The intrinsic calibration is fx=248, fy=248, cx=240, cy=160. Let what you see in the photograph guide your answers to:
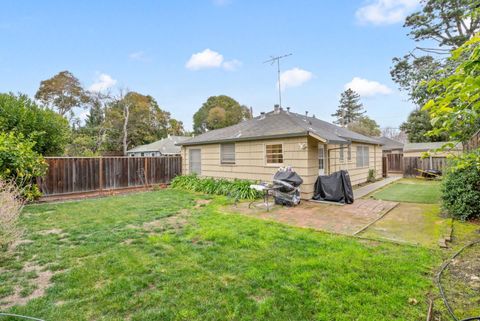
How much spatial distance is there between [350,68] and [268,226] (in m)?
12.2

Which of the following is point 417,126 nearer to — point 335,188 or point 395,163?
point 395,163

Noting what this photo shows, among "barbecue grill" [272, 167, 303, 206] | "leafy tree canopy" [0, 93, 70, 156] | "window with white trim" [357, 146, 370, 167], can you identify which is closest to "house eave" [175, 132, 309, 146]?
"barbecue grill" [272, 167, 303, 206]

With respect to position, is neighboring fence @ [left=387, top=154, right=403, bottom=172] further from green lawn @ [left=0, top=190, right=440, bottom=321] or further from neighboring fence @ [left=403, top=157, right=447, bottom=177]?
green lawn @ [left=0, top=190, right=440, bottom=321]

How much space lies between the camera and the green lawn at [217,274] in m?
2.44

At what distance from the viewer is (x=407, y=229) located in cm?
496

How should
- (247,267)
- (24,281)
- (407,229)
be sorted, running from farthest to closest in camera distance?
(407,229)
(247,267)
(24,281)

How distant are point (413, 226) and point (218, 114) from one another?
32.1m

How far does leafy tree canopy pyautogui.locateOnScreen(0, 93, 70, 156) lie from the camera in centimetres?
873

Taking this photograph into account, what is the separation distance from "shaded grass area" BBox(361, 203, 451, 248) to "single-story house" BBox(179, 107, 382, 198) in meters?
2.74

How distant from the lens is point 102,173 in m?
10.8

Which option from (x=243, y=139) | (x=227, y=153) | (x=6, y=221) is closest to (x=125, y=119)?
(x=227, y=153)

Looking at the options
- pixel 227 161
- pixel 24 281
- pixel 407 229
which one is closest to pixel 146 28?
pixel 227 161

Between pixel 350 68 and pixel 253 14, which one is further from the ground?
pixel 253 14

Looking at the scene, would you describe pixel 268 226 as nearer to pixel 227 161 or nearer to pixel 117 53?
pixel 227 161
